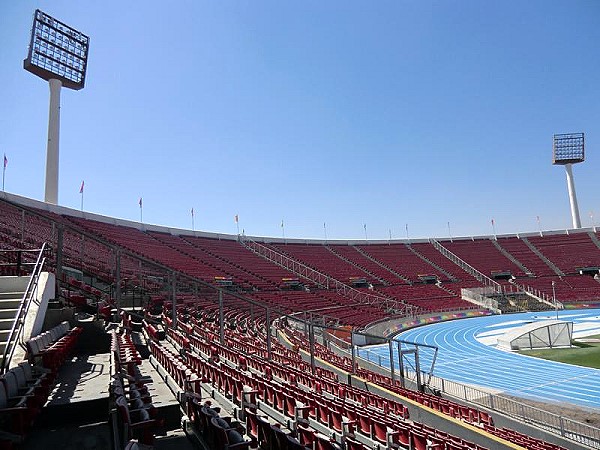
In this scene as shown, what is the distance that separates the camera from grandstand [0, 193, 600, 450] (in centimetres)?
458

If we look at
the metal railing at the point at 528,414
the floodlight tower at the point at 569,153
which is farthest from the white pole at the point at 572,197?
the metal railing at the point at 528,414

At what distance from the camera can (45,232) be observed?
65.0ft

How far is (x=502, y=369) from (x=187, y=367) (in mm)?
15780

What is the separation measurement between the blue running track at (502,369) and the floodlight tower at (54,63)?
80.3 ft

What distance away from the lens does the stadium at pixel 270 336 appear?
5.00 m

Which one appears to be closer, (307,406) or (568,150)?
(307,406)

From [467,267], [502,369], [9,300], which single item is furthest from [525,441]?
[467,267]

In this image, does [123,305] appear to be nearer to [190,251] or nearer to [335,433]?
[335,433]

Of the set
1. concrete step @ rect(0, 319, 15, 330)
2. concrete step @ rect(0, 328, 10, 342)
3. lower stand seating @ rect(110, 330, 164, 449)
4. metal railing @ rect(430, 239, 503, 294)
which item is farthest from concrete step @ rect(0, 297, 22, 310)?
metal railing @ rect(430, 239, 503, 294)

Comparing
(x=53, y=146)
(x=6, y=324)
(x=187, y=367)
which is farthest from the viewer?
(x=53, y=146)

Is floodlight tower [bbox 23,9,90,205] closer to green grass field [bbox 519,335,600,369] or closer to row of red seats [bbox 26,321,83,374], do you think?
row of red seats [bbox 26,321,83,374]

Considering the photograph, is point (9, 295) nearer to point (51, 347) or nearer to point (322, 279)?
point (51, 347)

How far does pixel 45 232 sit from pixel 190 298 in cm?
799

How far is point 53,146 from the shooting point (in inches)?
1114
